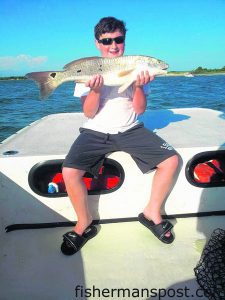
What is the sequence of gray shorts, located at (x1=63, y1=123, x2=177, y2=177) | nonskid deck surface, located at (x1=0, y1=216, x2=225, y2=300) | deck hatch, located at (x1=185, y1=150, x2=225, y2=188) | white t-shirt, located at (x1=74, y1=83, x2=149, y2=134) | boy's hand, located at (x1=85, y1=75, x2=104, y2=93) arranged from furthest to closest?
1. deck hatch, located at (x1=185, y1=150, x2=225, y2=188)
2. white t-shirt, located at (x1=74, y1=83, x2=149, y2=134)
3. gray shorts, located at (x1=63, y1=123, x2=177, y2=177)
4. boy's hand, located at (x1=85, y1=75, x2=104, y2=93)
5. nonskid deck surface, located at (x1=0, y1=216, x2=225, y2=300)

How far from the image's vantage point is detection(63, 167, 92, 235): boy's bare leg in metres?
2.95

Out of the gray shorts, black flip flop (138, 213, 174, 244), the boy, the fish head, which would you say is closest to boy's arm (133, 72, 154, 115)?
the boy

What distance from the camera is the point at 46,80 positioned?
3.08m

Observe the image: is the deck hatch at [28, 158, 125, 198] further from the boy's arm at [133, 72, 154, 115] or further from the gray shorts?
the boy's arm at [133, 72, 154, 115]

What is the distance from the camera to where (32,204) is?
3301mm

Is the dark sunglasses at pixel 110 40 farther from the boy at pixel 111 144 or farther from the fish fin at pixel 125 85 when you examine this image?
the fish fin at pixel 125 85

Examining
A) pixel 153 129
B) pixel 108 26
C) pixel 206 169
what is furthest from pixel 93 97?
pixel 206 169

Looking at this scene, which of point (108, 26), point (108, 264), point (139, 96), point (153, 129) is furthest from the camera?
point (153, 129)

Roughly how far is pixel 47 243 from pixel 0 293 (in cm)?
70

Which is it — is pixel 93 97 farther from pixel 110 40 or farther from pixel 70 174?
pixel 70 174

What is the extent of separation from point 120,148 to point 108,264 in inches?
41.6

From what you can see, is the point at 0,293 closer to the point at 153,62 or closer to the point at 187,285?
the point at 187,285

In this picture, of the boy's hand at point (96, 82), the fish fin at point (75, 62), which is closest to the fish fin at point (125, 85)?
the boy's hand at point (96, 82)

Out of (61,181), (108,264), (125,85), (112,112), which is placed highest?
A: (125,85)
